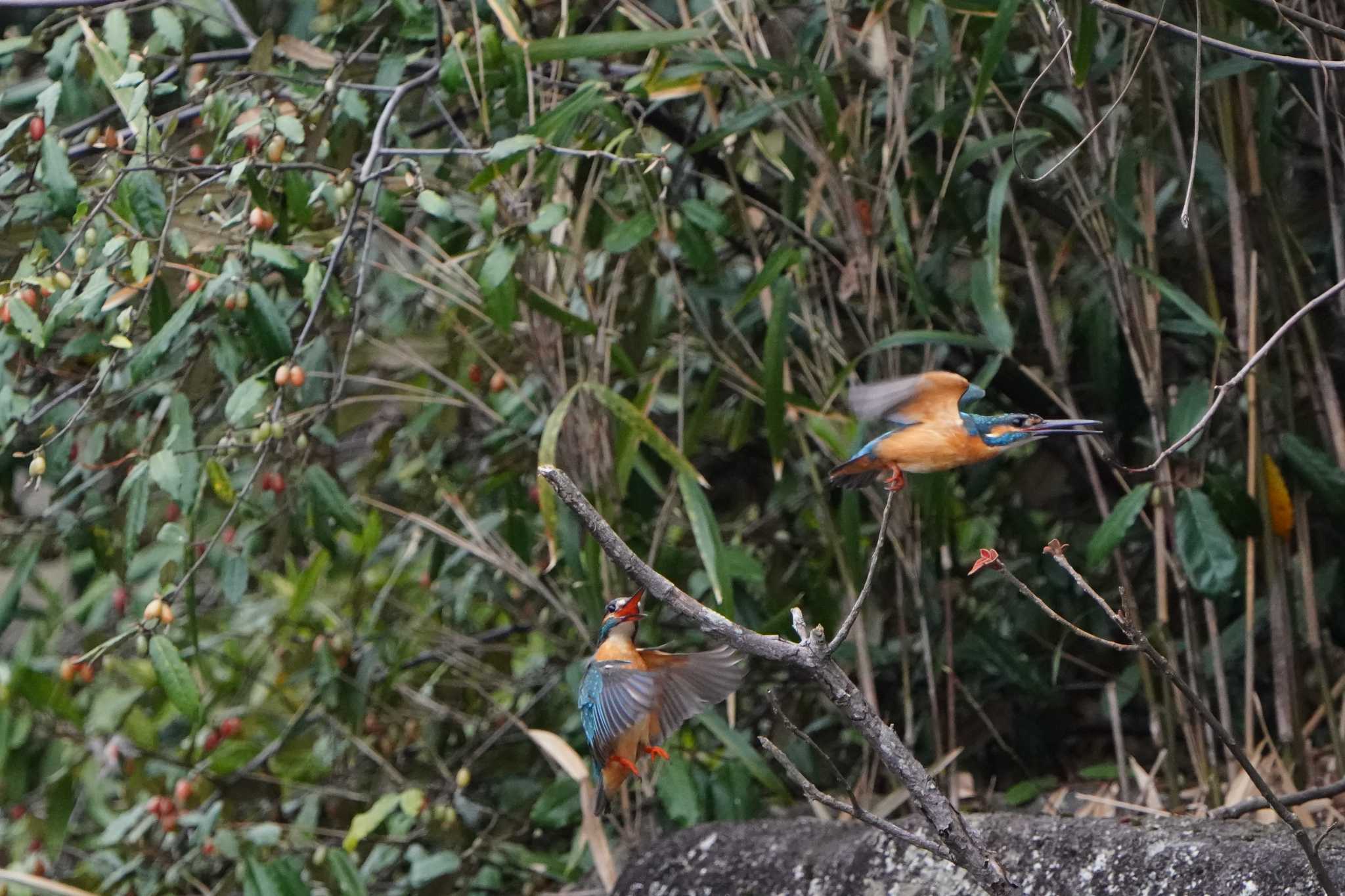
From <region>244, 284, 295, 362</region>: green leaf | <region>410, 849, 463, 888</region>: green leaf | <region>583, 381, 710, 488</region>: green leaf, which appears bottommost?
<region>410, 849, 463, 888</region>: green leaf

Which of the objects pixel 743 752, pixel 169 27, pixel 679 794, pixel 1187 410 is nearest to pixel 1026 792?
pixel 743 752

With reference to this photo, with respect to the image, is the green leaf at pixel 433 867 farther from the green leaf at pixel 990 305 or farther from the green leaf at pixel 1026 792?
the green leaf at pixel 990 305

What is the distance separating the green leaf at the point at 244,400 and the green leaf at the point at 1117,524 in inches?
47.8

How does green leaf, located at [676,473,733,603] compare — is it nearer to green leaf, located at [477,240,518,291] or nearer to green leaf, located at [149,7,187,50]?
green leaf, located at [477,240,518,291]

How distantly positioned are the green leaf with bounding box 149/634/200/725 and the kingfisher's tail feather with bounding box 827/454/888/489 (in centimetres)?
96

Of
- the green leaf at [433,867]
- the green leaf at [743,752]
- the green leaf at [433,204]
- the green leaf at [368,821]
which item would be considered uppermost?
the green leaf at [433,204]

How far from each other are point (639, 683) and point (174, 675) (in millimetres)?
686

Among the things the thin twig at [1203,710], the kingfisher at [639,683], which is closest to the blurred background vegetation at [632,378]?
the kingfisher at [639,683]

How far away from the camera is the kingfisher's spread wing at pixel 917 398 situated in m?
1.50

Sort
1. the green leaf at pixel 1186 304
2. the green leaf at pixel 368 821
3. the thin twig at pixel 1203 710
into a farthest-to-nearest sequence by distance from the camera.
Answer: the green leaf at pixel 368 821, the green leaf at pixel 1186 304, the thin twig at pixel 1203 710

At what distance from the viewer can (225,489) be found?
2.08 metres

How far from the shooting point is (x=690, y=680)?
181 cm

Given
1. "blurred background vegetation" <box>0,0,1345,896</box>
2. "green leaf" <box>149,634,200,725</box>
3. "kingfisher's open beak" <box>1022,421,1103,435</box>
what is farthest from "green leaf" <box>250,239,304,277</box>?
"kingfisher's open beak" <box>1022,421,1103,435</box>

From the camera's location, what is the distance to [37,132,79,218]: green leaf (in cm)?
200
